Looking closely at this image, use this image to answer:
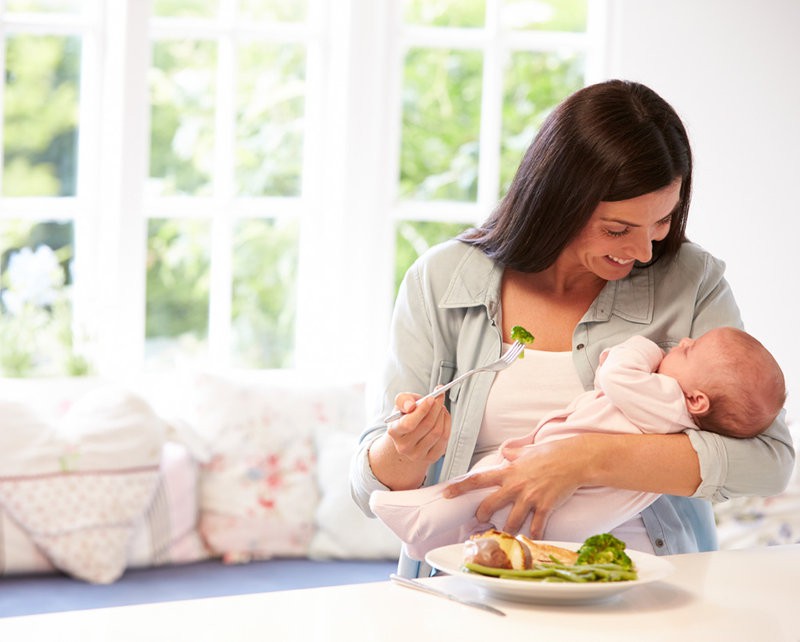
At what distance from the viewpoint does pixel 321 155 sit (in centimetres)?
383

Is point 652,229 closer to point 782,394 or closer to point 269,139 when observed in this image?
point 782,394

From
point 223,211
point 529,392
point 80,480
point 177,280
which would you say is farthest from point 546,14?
point 529,392

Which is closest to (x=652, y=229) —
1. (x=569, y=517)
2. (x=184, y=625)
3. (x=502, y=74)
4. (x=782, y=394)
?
(x=782, y=394)

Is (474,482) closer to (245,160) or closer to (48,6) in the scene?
(245,160)

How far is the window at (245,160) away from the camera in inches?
136

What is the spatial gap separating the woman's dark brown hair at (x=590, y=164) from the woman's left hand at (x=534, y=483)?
349 mm

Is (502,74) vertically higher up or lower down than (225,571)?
higher up

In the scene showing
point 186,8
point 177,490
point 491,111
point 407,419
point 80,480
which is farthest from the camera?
point 491,111

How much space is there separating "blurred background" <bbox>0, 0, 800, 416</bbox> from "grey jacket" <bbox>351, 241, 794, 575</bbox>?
189 cm

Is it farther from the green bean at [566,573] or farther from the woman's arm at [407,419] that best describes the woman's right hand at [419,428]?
the green bean at [566,573]

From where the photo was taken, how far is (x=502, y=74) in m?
3.87

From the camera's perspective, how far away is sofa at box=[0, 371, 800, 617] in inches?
115

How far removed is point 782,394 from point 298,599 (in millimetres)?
822

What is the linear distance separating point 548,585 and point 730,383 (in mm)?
556
